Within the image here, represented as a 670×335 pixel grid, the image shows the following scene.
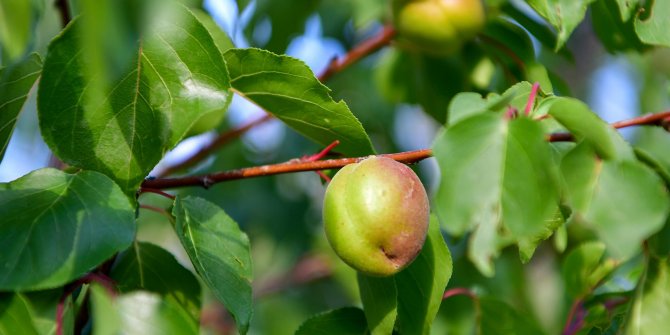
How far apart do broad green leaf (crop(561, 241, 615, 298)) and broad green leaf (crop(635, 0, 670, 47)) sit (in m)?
0.33

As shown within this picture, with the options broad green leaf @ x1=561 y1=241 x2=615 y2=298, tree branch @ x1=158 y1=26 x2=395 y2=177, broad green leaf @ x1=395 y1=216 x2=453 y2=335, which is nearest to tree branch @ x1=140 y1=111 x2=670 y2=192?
broad green leaf @ x1=395 y1=216 x2=453 y2=335

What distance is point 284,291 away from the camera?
258cm

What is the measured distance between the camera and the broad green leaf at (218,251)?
0.88m

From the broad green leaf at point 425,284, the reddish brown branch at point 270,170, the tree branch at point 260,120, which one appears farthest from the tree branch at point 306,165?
the tree branch at point 260,120

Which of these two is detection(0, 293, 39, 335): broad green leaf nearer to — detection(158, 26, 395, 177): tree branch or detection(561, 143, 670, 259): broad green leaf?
detection(561, 143, 670, 259): broad green leaf

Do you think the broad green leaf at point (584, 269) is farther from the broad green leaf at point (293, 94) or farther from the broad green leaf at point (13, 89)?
the broad green leaf at point (13, 89)

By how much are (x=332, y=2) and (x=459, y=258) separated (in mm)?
692

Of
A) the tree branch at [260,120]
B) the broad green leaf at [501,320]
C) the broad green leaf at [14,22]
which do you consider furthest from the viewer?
the tree branch at [260,120]

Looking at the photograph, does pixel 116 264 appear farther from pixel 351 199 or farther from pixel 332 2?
pixel 332 2

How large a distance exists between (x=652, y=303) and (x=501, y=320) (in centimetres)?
32

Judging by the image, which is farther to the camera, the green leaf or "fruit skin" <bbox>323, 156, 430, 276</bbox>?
"fruit skin" <bbox>323, 156, 430, 276</bbox>

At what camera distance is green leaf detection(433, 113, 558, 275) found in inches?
29.1

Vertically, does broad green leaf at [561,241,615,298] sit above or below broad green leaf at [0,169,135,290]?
below

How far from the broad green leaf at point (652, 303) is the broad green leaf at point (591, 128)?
0.23 m
